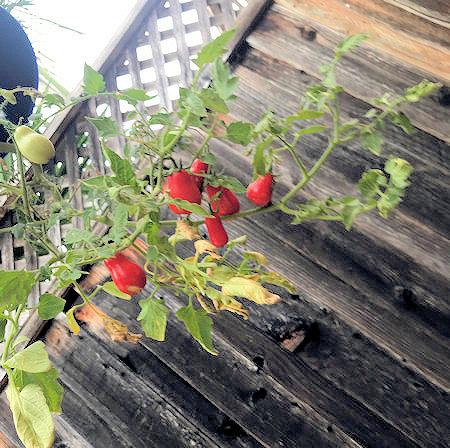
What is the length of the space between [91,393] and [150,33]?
82 centimetres

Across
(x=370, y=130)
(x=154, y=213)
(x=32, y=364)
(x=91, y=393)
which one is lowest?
(x=91, y=393)

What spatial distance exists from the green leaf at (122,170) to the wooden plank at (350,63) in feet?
2.04

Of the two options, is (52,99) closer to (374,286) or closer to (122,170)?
(122,170)

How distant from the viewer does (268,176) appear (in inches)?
27.8

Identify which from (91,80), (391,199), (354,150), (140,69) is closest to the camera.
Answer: (391,199)

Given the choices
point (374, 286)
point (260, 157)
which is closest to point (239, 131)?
point (260, 157)

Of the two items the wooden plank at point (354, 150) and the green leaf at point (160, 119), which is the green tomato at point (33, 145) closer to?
the green leaf at point (160, 119)

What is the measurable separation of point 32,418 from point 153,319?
0.20m

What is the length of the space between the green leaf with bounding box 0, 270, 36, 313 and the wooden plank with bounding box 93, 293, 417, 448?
449mm

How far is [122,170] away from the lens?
584 mm

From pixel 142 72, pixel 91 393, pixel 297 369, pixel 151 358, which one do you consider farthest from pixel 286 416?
pixel 142 72

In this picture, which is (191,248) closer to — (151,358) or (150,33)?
(151,358)

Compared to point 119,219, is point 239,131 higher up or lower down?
higher up

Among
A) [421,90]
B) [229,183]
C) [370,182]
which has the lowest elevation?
[229,183]
